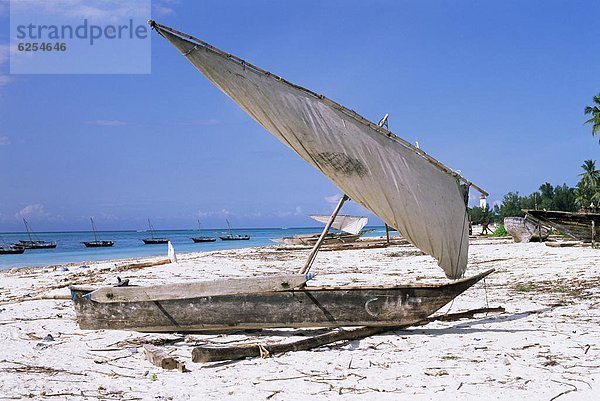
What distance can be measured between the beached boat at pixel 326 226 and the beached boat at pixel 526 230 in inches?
817

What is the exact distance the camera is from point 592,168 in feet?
219

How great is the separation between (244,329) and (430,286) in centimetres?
253

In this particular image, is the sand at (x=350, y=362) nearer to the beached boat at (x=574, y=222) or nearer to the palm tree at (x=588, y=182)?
the beached boat at (x=574, y=222)

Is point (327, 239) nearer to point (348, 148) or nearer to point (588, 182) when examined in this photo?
point (348, 148)

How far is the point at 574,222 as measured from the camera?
71.6 ft

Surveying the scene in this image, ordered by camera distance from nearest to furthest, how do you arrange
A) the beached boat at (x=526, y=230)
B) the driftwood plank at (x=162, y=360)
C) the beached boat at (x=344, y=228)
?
the driftwood plank at (x=162, y=360)
the beached boat at (x=526, y=230)
the beached boat at (x=344, y=228)

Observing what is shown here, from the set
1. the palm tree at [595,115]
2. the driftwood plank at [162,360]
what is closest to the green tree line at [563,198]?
the palm tree at [595,115]

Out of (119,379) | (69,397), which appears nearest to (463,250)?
(119,379)

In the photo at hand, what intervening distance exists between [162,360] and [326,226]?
10.6ft

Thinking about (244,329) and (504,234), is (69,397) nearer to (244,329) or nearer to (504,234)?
(244,329)

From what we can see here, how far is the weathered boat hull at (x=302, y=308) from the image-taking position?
23.7ft

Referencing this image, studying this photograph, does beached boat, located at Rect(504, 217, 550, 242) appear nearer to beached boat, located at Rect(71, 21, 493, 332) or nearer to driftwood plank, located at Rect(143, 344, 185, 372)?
beached boat, located at Rect(71, 21, 493, 332)

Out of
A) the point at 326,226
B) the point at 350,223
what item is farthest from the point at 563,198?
the point at 326,226

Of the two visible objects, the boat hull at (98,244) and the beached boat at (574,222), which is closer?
the beached boat at (574,222)
